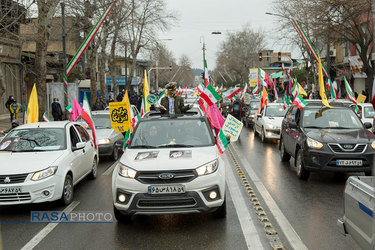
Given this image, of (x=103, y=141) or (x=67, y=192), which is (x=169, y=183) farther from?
(x=103, y=141)

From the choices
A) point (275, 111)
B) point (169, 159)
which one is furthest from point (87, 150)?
point (275, 111)

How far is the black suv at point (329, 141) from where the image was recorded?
27.3ft

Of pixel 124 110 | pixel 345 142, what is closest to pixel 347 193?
pixel 345 142

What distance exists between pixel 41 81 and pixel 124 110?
820 cm

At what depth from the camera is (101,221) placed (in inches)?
251

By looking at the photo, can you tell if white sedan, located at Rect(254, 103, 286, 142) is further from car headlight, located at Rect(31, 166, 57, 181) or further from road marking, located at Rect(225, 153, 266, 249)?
car headlight, located at Rect(31, 166, 57, 181)

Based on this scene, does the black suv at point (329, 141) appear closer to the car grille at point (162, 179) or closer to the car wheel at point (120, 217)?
the car grille at point (162, 179)

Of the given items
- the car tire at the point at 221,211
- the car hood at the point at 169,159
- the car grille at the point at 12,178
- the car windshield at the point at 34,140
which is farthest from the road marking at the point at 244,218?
the car grille at the point at 12,178

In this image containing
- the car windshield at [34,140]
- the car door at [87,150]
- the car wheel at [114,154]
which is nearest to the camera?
the car windshield at [34,140]

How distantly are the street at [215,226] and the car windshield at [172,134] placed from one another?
117cm

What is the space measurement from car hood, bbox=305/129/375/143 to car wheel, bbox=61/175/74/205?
5130mm

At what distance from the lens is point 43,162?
6988 mm

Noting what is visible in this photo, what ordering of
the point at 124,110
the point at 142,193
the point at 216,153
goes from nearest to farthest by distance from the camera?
the point at 142,193 → the point at 216,153 → the point at 124,110

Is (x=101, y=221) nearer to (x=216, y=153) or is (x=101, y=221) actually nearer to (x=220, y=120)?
(x=216, y=153)
